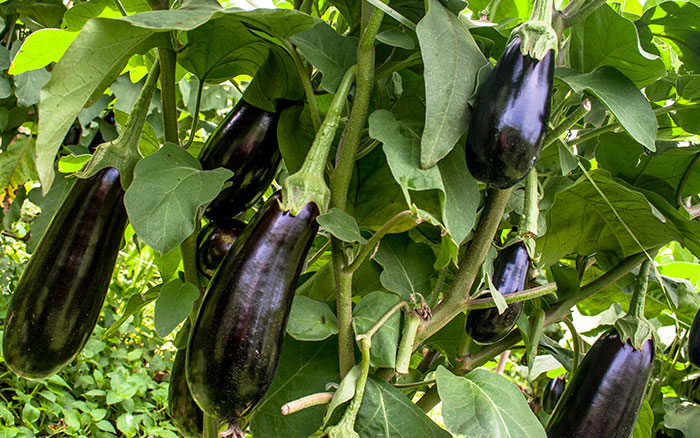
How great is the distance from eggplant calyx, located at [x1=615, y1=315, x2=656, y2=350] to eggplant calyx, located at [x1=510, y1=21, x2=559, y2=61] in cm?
33

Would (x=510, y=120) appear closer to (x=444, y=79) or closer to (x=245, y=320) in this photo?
(x=444, y=79)

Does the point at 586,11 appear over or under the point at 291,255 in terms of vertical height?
over

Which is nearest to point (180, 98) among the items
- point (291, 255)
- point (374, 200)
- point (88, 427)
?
point (88, 427)

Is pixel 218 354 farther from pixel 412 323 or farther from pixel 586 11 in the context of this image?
pixel 586 11

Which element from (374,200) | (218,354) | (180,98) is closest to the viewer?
(218,354)

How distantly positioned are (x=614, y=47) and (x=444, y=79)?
0.18 meters

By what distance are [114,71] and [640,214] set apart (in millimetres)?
486

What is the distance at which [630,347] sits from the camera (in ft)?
2.00

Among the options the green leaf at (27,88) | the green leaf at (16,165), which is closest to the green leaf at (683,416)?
the green leaf at (27,88)

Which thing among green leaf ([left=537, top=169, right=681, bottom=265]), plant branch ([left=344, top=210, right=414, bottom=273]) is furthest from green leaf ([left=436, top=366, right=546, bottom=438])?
green leaf ([left=537, top=169, right=681, bottom=265])

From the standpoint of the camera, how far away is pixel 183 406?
0.60 metres

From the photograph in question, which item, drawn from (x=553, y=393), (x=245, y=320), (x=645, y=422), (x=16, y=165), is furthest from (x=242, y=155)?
(x=16, y=165)

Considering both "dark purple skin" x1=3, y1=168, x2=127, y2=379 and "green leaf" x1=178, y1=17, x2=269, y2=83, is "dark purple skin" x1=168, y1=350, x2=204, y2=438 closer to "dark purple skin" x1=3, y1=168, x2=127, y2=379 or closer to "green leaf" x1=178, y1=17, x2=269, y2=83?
"dark purple skin" x1=3, y1=168, x2=127, y2=379

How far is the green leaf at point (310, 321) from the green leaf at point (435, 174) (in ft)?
0.45
